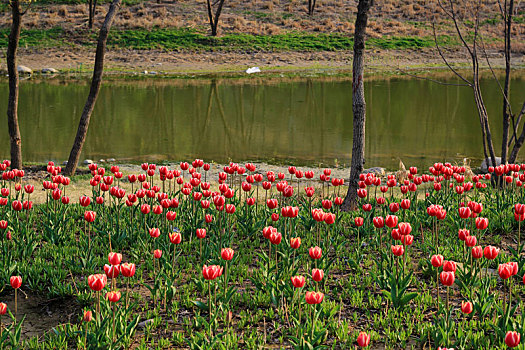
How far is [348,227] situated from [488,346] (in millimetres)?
3383

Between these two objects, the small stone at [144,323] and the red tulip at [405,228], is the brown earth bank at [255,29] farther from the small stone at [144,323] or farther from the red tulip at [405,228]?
the small stone at [144,323]

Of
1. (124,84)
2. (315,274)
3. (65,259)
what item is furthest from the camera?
(124,84)

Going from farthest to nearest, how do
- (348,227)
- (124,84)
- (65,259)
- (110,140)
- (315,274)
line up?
(124,84)
(110,140)
(348,227)
(65,259)
(315,274)

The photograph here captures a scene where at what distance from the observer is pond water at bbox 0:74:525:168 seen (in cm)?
1611

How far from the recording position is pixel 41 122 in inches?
800

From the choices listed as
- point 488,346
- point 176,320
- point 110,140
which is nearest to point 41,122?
point 110,140

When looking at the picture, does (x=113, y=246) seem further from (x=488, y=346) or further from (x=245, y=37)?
(x=245, y=37)

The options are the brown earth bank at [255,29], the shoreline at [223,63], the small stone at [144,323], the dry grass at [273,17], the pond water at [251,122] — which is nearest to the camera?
the small stone at [144,323]

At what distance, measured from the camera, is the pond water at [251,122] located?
16.1 metres

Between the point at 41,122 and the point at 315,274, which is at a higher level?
the point at 315,274

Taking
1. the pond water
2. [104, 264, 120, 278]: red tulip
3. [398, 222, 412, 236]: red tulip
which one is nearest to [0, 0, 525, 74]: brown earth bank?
the pond water

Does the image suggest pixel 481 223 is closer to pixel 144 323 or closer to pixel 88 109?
pixel 144 323

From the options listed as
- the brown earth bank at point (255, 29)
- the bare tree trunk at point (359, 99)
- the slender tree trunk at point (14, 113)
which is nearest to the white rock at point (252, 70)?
the brown earth bank at point (255, 29)

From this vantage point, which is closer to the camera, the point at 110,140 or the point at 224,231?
the point at 224,231
